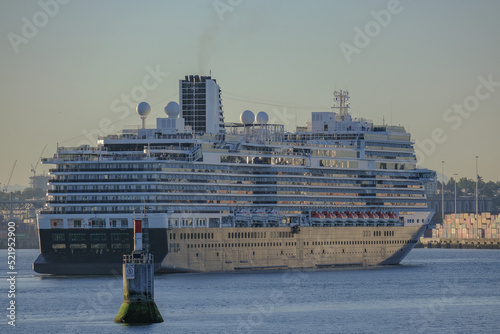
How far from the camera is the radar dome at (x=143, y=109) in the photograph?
124438 millimetres

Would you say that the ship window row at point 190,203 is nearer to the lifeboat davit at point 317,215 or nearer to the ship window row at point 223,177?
the lifeboat davit at point 317,215

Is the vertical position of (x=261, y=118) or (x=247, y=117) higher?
(x=247, y=117)

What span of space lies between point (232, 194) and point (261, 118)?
14427 millimetres

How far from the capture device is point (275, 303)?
94812 mm

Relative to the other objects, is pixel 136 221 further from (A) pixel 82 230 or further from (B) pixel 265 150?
(B) pixel 265 150

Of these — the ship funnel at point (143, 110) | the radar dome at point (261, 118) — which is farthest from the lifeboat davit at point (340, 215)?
the ship funnel at point (143, 110)

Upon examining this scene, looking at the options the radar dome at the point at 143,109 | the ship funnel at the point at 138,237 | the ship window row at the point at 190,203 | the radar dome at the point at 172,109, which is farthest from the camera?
the radar dome at the point at 172,109

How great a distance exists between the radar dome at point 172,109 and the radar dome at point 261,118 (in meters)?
11.9

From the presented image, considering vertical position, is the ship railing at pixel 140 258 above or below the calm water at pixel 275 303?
above

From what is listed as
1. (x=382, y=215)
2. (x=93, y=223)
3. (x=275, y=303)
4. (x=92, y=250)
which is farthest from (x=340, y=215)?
(x=275, y=303)

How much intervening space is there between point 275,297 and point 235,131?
3792cm

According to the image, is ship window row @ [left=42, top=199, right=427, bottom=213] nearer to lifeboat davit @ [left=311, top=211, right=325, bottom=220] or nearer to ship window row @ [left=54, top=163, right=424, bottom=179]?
lifeboat davit @ [left=311, top=211, right=325, bottom=220]

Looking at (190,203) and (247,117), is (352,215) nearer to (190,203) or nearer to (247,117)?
(247,117)

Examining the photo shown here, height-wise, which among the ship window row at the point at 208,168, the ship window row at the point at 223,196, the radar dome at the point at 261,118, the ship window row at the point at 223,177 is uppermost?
the radar dome at the point at 261,118
